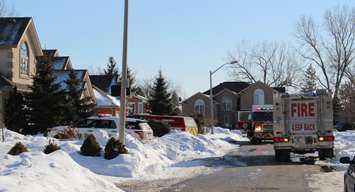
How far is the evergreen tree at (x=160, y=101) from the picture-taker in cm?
6931

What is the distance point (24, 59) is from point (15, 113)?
5.49m

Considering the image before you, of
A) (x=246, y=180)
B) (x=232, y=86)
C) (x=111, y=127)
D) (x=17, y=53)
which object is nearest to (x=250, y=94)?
(x=232, y=86)

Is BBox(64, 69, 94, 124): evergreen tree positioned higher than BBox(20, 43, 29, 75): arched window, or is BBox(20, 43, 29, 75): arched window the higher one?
BBox(20, 43, 29, 75): arched window

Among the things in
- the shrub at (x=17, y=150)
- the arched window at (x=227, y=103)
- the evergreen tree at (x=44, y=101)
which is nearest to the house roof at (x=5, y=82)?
the evergreen tree at (x=44, y=101)

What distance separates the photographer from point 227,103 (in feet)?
335

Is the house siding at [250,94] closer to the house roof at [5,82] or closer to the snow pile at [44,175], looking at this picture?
the house roof at [5,82]

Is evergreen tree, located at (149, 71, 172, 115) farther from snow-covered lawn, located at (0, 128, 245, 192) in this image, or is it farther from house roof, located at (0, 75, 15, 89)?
snow-covered lawn, located at (0, 128, 245, 192)

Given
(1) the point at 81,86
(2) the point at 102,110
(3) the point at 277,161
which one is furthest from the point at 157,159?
(2) the point at 102,110

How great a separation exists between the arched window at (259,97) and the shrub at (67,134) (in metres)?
71.6

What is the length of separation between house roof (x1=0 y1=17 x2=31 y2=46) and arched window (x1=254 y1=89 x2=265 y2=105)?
6179cm

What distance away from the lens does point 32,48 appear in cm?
4144

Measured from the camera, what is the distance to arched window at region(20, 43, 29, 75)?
39812 millimetres

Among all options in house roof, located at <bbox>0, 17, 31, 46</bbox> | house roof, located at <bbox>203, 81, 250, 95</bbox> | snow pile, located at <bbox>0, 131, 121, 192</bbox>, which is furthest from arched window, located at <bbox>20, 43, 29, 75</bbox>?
house roof, located at <bbox>203, 81, 250, 95</bbox>

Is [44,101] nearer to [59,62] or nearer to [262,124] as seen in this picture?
[262,124]
